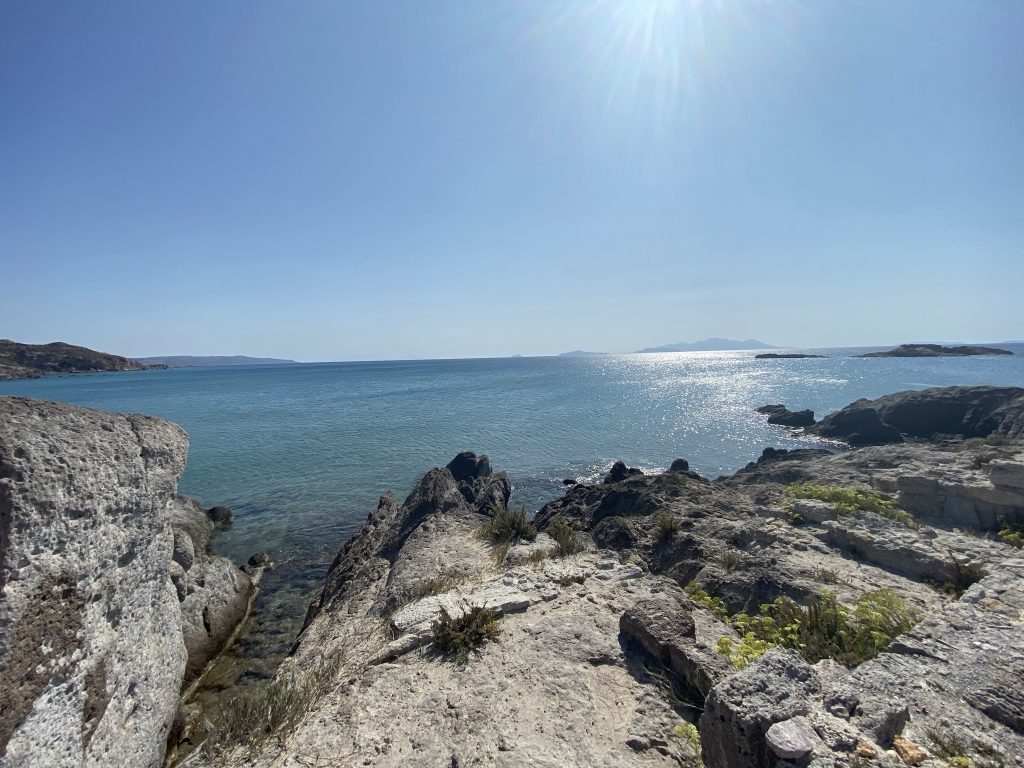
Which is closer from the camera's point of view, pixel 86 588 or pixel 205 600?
pixel 86 588

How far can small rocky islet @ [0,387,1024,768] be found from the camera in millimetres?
4086

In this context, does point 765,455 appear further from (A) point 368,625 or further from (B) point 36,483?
(B) point 36,483

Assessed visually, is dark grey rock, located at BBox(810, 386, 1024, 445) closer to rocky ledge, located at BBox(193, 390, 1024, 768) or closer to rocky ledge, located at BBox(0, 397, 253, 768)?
rocky ledge, located at BBox(193, 390, 1024, 768)

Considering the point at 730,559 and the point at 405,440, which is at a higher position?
the point at 730,559

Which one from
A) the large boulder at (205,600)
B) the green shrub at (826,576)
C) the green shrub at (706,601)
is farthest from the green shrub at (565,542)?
the large boulder at (205,600)

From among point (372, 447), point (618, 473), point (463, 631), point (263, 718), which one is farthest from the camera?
point (372, 447)

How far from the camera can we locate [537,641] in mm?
6605

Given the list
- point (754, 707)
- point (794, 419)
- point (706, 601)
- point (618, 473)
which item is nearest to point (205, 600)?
point (706, 601)

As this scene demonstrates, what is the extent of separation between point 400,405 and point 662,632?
5275 cm

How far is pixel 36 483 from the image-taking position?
13.7 feet

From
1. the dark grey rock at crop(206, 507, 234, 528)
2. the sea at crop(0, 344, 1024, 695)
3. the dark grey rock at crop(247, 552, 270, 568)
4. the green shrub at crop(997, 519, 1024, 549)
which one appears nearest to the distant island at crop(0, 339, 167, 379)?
the sea at crop(0, 344, 1024, 695)

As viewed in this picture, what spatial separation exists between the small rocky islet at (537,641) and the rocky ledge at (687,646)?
3 centimetres

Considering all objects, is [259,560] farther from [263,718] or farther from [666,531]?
[666,531]

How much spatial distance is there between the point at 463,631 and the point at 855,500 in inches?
409
